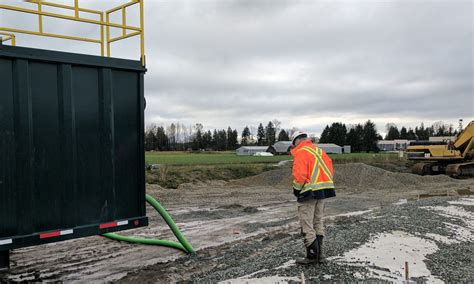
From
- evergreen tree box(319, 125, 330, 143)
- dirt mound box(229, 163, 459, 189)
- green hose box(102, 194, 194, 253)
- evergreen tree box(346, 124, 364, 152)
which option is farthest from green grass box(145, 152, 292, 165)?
evergreen tree box(319, 125, 330, 143)

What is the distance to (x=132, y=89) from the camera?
526cm

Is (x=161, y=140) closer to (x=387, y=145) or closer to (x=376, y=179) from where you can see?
(x=387, y=145)

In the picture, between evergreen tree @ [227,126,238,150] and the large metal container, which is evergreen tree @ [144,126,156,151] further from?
the large metal container

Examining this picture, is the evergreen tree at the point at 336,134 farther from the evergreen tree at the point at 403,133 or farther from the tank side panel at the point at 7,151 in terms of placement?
the tank side panel at the point at 7,151

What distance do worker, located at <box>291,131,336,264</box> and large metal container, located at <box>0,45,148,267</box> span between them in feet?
7.29

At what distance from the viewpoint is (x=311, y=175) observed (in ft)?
18.9

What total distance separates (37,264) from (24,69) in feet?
12.9

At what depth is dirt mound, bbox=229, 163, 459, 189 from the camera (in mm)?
22672

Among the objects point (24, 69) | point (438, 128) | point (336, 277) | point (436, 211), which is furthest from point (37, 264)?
point (438, 128)

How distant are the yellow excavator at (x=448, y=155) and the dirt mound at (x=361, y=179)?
1.65m

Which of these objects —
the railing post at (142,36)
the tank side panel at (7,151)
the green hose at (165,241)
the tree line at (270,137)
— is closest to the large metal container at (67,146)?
the tank side panel at (7,151)

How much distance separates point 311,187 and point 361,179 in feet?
62.2

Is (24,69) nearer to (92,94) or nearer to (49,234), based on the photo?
(92,94)

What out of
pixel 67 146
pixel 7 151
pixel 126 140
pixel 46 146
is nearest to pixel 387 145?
pixel 126 140
